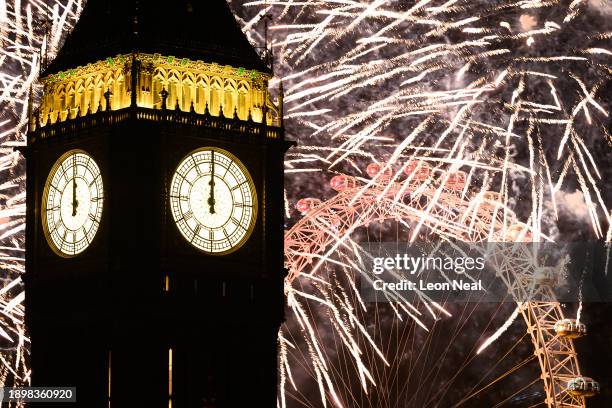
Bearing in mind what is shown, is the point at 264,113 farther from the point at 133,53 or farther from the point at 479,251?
the point at 479,251

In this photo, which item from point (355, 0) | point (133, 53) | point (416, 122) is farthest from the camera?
point (416, 122)

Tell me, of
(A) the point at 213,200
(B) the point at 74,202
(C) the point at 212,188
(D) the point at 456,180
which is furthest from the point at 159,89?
(D) the point at 456,180

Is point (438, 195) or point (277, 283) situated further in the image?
point (438, 195)

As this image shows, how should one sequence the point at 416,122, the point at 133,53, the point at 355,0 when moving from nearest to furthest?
1. the point at 133,53
2. the point at 355,0
3. the point at 416,122

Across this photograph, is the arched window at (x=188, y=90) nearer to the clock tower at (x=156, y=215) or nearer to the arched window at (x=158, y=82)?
the clock tower at (x=156, y=215)

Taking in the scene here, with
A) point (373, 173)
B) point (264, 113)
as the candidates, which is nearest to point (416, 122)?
point (373, 173)

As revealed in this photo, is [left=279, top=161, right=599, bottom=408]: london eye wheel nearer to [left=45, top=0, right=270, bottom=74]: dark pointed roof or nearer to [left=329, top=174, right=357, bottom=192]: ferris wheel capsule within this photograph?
[left=329, top=174, right=357, bottom=192]: ferris wheel capsule
